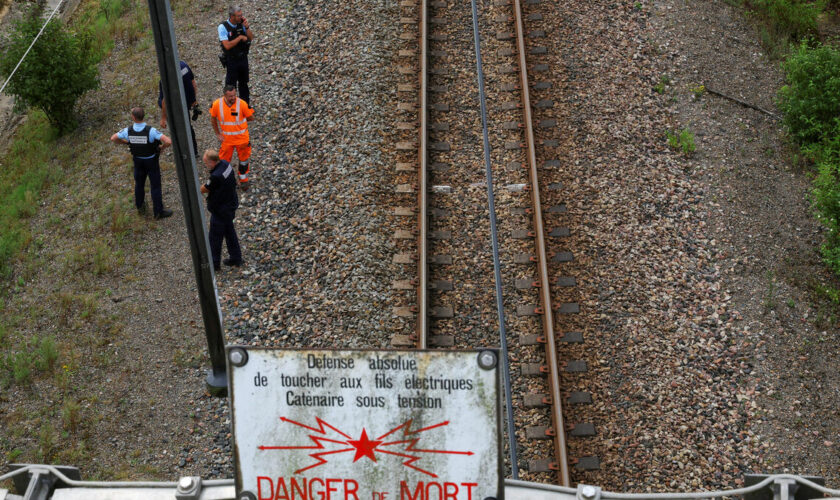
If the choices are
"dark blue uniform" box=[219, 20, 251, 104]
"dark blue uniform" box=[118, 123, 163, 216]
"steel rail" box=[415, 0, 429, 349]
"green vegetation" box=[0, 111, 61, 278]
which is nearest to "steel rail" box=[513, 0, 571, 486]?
"steel rail" box=[415, 0, 429, 349]

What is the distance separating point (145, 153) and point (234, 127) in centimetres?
119

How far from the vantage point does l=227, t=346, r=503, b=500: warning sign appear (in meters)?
4.18

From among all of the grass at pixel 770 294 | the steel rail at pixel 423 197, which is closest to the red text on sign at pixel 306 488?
the steel rail at pixel 423 197

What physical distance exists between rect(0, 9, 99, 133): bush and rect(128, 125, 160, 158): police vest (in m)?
2.72

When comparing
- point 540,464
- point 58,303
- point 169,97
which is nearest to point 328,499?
point 169,97

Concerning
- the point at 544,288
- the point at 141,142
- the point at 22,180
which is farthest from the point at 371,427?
the point at 22,180

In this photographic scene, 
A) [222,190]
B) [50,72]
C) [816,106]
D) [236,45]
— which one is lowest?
[222,190]

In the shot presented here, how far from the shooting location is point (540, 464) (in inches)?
339

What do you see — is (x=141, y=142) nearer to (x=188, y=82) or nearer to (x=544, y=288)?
(x=188, y=82)

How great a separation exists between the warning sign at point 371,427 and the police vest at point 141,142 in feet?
26.3

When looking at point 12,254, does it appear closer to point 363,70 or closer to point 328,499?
point 363,70

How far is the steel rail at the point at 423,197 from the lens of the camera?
9938 mm

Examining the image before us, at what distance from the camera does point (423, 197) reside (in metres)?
11.4

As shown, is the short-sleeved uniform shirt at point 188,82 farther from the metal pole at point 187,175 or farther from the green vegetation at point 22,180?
the metal pole at point 187,175
